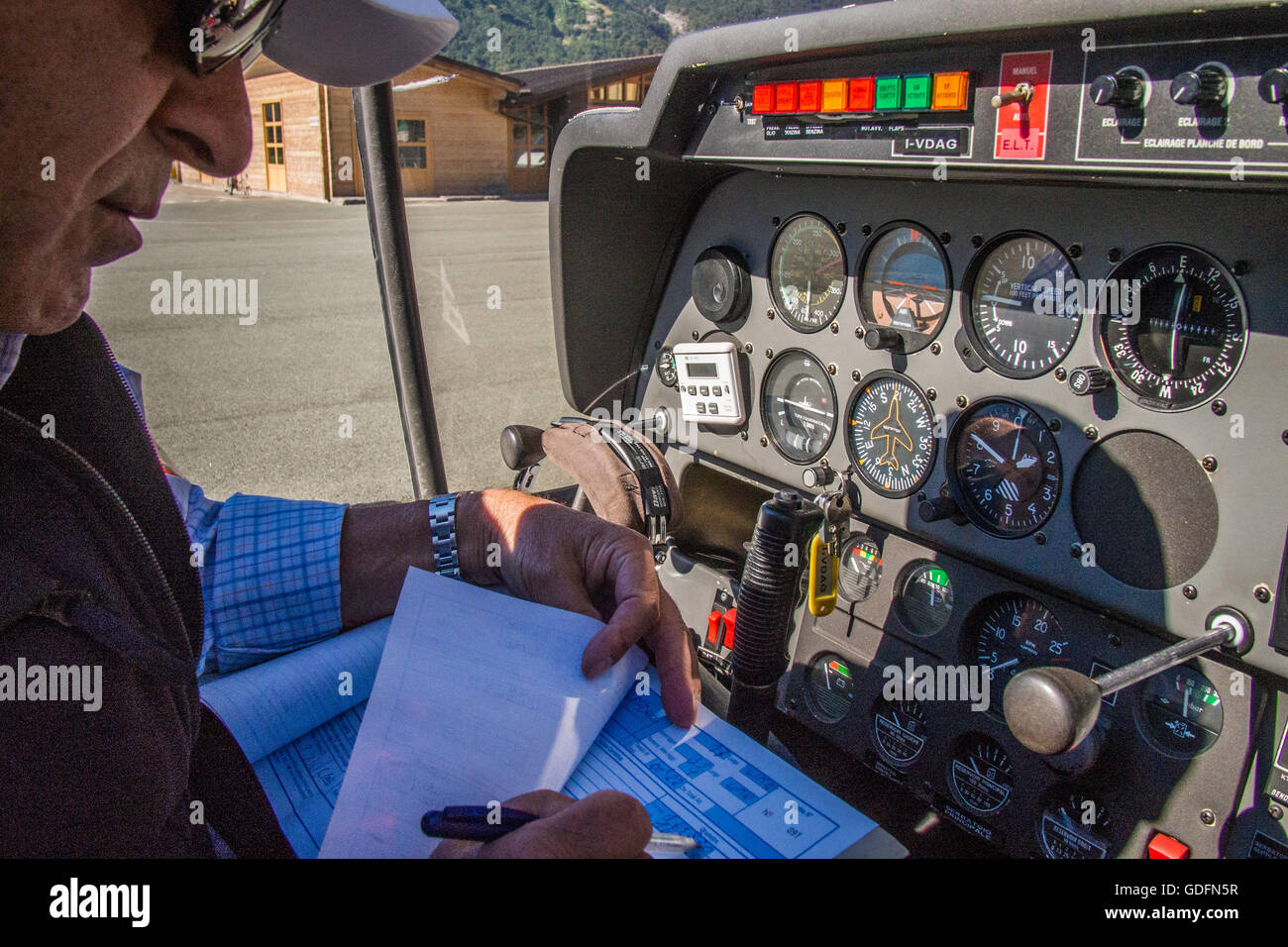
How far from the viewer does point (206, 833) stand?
797 mm

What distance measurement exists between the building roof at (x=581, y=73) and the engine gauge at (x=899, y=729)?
1.23 metres

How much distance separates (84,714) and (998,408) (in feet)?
4.34

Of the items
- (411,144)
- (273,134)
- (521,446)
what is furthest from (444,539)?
(273,134)

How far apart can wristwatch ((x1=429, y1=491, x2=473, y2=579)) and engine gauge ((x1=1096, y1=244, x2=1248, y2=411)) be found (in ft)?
3.21

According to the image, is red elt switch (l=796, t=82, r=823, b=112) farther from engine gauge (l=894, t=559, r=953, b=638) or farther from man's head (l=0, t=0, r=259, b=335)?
man's head (l=0, t=0, r=259, b=335)

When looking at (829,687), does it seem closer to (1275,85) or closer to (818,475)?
(818,475)

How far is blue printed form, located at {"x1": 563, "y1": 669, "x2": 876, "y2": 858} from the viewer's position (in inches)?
29.0

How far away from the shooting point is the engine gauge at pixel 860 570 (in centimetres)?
169

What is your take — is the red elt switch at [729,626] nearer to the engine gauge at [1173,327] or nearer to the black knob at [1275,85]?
the engine gauge at [1173,327]

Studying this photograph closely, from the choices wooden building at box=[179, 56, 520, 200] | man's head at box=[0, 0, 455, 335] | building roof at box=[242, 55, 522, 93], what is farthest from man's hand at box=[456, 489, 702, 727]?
wooden building at box=[179, 56, 520, 200]

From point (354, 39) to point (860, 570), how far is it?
1214mm

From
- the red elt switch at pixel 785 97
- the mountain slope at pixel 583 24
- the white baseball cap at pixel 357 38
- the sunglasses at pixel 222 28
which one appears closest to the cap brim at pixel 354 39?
the white baseball cap at pixel 357 38

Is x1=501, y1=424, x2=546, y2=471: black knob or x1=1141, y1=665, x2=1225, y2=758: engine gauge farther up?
x1=501, y1=424, x2=546, y2=471: black knob

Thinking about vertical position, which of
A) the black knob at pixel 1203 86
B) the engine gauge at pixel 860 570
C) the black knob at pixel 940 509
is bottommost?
the engine gauge at pixel 860 570
